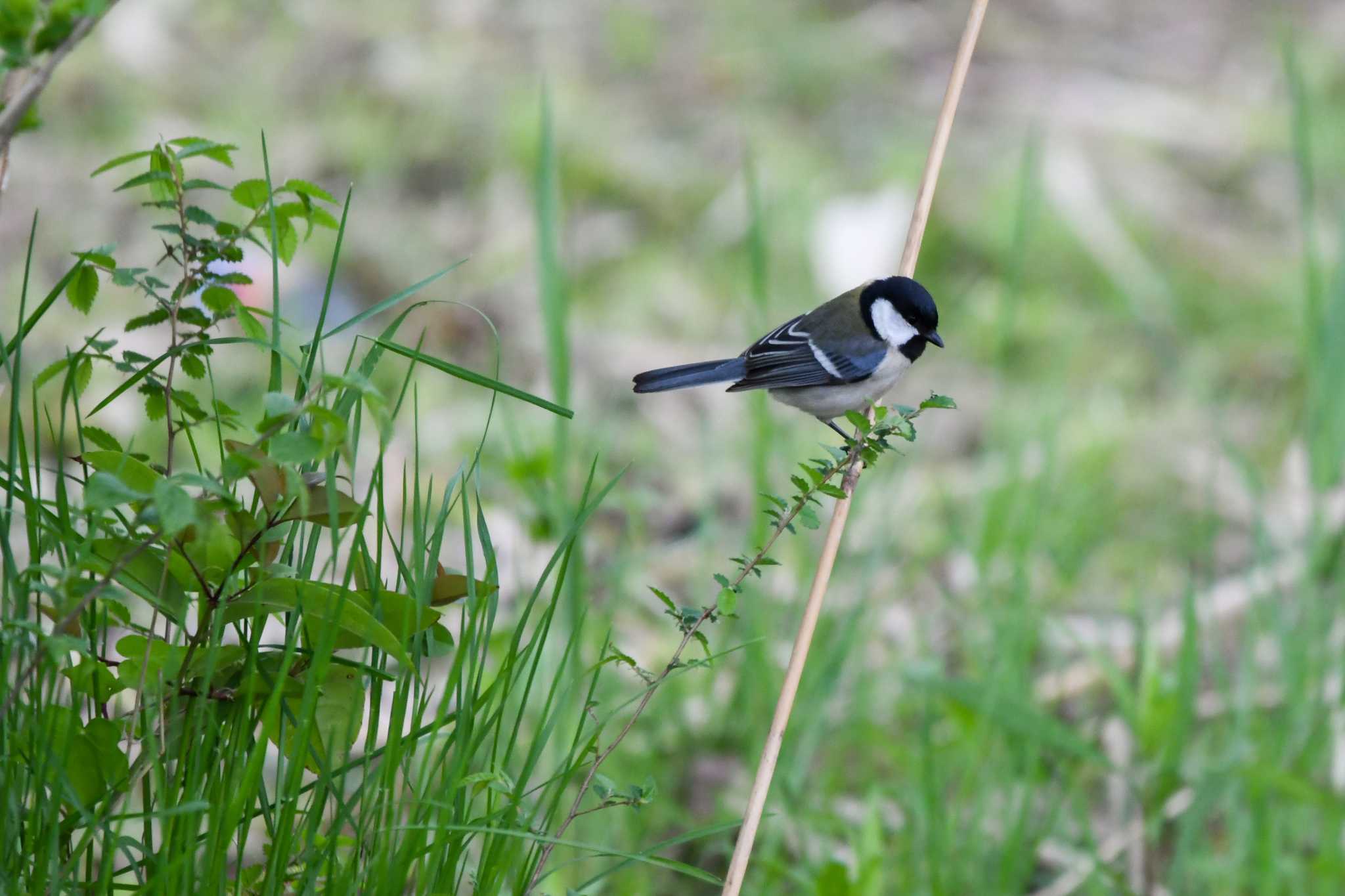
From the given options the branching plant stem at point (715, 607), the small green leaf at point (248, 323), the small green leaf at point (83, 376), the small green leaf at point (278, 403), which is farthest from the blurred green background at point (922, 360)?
the small green leaf at point (278, 403)

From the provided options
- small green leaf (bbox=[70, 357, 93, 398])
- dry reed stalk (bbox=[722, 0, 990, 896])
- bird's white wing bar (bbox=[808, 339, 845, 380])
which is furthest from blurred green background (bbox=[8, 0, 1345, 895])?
small green leaf (bbox=[70, 357, 93, 398])

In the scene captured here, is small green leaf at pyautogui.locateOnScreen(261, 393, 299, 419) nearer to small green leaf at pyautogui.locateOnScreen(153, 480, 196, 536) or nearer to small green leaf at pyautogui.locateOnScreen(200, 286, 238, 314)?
small green leaf at pyautogui.locateOnScreen(153, 480, 196, 536)

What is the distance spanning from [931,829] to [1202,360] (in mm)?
2912

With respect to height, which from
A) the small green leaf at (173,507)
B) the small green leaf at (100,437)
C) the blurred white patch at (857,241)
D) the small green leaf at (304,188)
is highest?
the blurred white patch at (857,241)

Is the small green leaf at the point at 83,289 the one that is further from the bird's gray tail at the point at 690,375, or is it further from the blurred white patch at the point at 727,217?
the blurred white patch at the point at 727,217

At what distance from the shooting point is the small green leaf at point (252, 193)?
161 centimetres

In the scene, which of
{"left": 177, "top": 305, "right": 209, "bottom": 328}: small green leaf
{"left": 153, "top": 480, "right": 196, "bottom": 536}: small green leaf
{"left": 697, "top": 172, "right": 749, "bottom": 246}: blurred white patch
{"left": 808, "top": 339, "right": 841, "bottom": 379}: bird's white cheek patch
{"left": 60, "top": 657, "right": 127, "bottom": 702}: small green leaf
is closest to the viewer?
{"left": 153, "top": 480, "right": 196, "bottom": 536}: small green leaf

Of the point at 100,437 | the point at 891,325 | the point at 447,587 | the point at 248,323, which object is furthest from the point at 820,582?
the point at 891,325

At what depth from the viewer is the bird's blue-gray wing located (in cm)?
300

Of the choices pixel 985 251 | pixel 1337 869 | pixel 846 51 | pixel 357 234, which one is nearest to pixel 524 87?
pixel 357 234

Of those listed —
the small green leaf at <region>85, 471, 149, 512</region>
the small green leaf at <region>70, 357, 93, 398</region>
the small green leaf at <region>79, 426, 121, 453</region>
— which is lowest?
the small green leaf at <region>85, 471, 149, 512</region>

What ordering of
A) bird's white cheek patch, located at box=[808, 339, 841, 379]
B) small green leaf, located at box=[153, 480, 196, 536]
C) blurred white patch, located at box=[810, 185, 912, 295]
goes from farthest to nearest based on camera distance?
blurred white patch, located at box=[810, 185, 912, 295], bird's white cheek patch, located at box=[808, 339, 841, 379], small green leaf, located at box=[153, 480, 196, 536]

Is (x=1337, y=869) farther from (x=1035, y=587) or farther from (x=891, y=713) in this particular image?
(x=1035, y=587)

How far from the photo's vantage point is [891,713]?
3.31 meters
